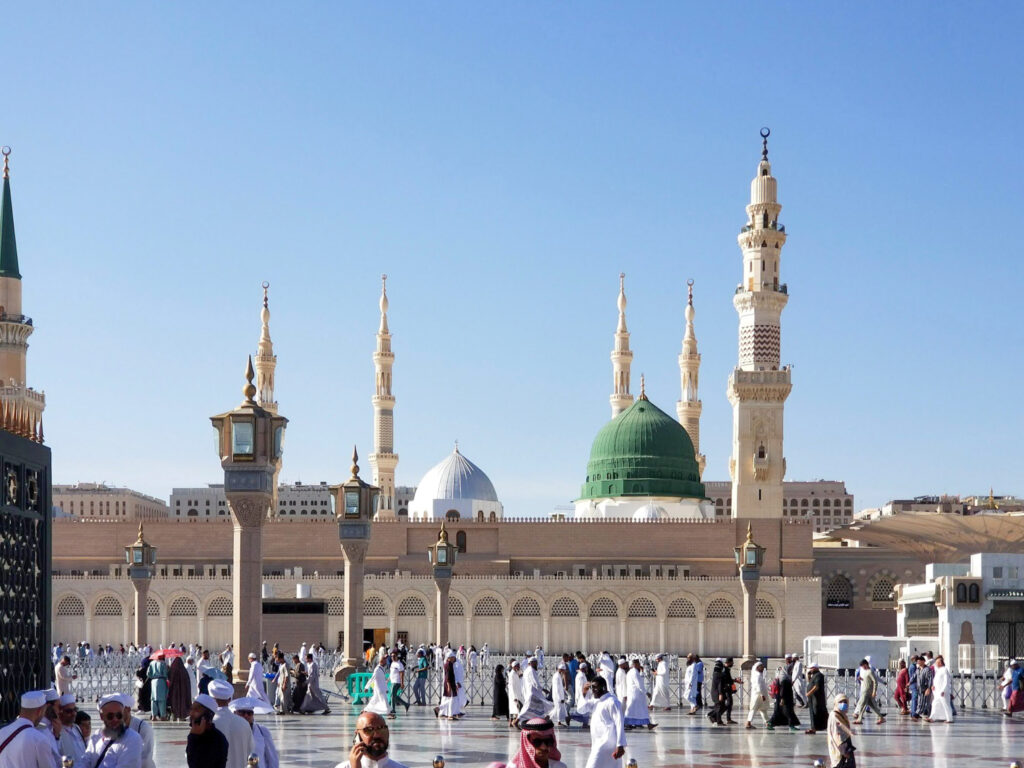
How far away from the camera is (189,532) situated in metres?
47.8

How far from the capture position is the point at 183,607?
45.9 m

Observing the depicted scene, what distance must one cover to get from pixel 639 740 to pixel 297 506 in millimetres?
88000

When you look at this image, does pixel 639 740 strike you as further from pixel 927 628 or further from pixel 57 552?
pixel 57 552

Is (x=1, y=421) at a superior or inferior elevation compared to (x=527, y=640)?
superior

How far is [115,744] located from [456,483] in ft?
148

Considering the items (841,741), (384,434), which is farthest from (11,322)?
(841,741)

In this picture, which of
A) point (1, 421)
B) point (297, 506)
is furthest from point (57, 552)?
point (297, 506)

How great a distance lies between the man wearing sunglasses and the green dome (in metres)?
45.4

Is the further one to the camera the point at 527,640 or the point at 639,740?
the point at 527,640

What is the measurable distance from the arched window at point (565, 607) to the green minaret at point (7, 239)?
17.7 metres

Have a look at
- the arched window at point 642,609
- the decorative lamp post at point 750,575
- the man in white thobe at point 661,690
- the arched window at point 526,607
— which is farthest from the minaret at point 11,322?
the man in white thobe at point 661,690

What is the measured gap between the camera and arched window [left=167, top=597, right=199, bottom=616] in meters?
45.8

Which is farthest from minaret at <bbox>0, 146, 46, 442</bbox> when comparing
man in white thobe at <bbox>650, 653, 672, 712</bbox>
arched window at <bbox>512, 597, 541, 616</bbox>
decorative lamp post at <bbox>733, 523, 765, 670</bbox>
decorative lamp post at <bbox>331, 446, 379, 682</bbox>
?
man in white thobe at <bbox>650, 653, 672, 712</bbox>

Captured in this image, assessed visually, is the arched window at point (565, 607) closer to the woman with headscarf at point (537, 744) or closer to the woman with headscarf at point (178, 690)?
the woman with headscarf at point (178, 690)
